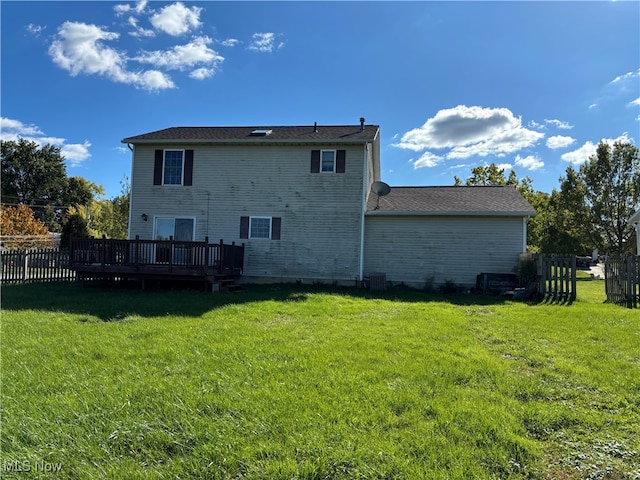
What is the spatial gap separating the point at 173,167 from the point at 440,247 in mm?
10657

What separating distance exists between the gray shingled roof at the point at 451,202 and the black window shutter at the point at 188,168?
699 centimetres

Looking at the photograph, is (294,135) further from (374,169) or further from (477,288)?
(477,288)

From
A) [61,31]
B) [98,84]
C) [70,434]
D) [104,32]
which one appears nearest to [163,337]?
[70,434]

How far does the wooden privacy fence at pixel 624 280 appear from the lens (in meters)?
9.97

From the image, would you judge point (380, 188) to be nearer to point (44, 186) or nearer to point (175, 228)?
point (175, 228)

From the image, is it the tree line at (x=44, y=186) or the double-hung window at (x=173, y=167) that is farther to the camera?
the tree line at (x=44, y=186)

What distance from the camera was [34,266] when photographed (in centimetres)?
1394

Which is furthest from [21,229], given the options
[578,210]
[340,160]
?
[578,210]

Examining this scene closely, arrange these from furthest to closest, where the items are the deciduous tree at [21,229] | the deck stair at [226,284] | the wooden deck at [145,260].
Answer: the deciduous tree at [21,229], the deck stair at [226,284], the wooden deck at [145,260]

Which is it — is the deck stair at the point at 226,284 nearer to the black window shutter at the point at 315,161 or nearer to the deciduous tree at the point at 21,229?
the black window shutter at the point at 315,161

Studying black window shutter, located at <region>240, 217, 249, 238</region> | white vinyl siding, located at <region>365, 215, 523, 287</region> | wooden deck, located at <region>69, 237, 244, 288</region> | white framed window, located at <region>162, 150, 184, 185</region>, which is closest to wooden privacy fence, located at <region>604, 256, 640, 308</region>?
white vinyl siding, located at <region>365, 215, 523, 287</region>

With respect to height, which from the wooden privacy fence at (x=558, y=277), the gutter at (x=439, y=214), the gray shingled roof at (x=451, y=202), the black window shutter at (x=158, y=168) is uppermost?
the black window shutter at (x=158, y=168)

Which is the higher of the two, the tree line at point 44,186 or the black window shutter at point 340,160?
the tree line at point 44,186

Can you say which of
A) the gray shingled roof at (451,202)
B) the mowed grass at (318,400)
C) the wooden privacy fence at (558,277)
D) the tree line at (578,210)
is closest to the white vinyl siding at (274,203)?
the gray shingled roof at (451,202)
